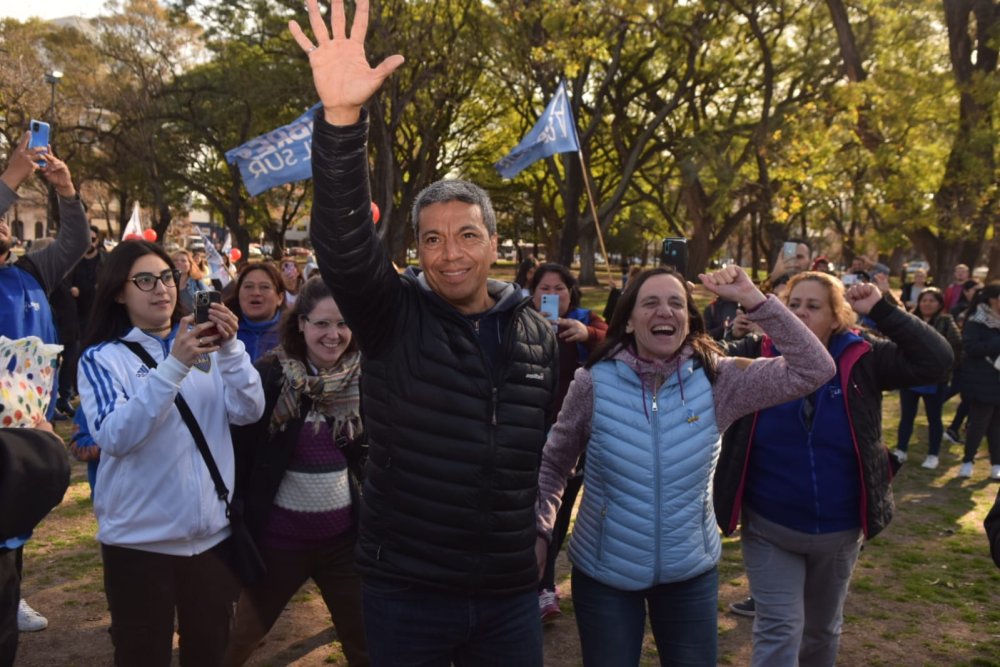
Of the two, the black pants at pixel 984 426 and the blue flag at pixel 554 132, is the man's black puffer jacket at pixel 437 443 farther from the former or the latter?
the blue flag at pixel 554 132

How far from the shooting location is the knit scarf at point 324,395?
11.5ft

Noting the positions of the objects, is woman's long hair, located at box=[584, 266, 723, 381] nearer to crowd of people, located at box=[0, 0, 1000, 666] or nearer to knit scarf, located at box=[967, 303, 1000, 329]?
crowd of people, located at box=[0, 0, 1000, 666]

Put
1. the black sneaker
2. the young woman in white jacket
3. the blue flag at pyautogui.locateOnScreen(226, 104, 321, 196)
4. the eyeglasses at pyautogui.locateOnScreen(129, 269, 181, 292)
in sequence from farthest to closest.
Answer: the blue flag at pyautogui.locateOnScreen(226, 104, 321, 196)
the black sneaker
the eyeglasses at pyautogui.locateOnScreen(129, 269, 181, 292)
the young woman in white jacket

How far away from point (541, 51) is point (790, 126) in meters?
6.84

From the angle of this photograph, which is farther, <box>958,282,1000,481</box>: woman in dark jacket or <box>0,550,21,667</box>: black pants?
<box>958,282,1000,481</box>: woman in dark jacket

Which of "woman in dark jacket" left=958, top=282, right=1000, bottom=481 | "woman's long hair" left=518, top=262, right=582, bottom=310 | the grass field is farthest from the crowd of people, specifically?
"woman in dark jacket" left=958, top=282, right=1000, bottom=481

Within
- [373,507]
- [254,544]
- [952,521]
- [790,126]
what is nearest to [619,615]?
[373,507]

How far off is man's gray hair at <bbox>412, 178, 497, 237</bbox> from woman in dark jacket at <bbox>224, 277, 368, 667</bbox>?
3.72ft

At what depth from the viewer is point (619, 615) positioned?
117 inches

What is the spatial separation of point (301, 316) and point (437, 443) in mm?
1606

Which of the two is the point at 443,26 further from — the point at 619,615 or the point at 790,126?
the point at 619,615

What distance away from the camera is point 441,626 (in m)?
2.43

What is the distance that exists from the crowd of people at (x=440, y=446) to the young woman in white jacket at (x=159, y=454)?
0.03 ft

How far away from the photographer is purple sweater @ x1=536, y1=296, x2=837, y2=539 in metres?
3.02
